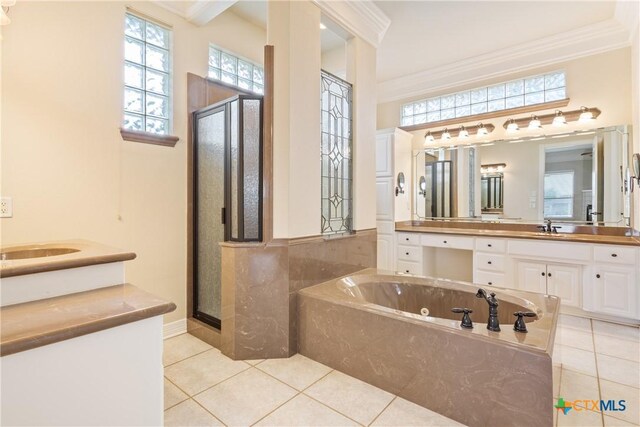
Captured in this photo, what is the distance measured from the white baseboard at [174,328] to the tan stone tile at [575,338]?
3.33 metres

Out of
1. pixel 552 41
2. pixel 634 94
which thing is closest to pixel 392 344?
pixel 634 94

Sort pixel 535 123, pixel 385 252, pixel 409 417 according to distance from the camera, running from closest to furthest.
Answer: pixel 409 417 → pixel 535 123 → pixel 385 252

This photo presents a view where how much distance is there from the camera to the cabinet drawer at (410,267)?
419cm

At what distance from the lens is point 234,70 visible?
334 cm

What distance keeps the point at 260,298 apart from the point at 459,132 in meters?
3.57

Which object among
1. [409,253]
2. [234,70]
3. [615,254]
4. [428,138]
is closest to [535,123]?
[428,138]

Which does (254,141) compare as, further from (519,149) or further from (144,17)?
(519,149)

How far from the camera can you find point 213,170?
2.76m

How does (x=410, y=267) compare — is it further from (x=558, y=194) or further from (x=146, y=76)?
(x=146, y=76)

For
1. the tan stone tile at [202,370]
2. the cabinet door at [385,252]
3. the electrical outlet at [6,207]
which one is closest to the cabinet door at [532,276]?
the cabinet door at [385,252]

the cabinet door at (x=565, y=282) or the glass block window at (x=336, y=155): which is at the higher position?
the glass block window at (x=336, y=155)

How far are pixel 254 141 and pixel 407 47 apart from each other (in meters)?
2.53

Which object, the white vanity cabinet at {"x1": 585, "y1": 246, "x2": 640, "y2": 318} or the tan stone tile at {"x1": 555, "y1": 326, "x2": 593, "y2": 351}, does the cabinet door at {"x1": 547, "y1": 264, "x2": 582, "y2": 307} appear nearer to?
the white vanity cabinet at {"x1": 585, "y1": 246, "x2": 640, "y2": 318}

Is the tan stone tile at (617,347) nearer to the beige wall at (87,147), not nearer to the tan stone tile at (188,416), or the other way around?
the tan stone tile at (188,416)
